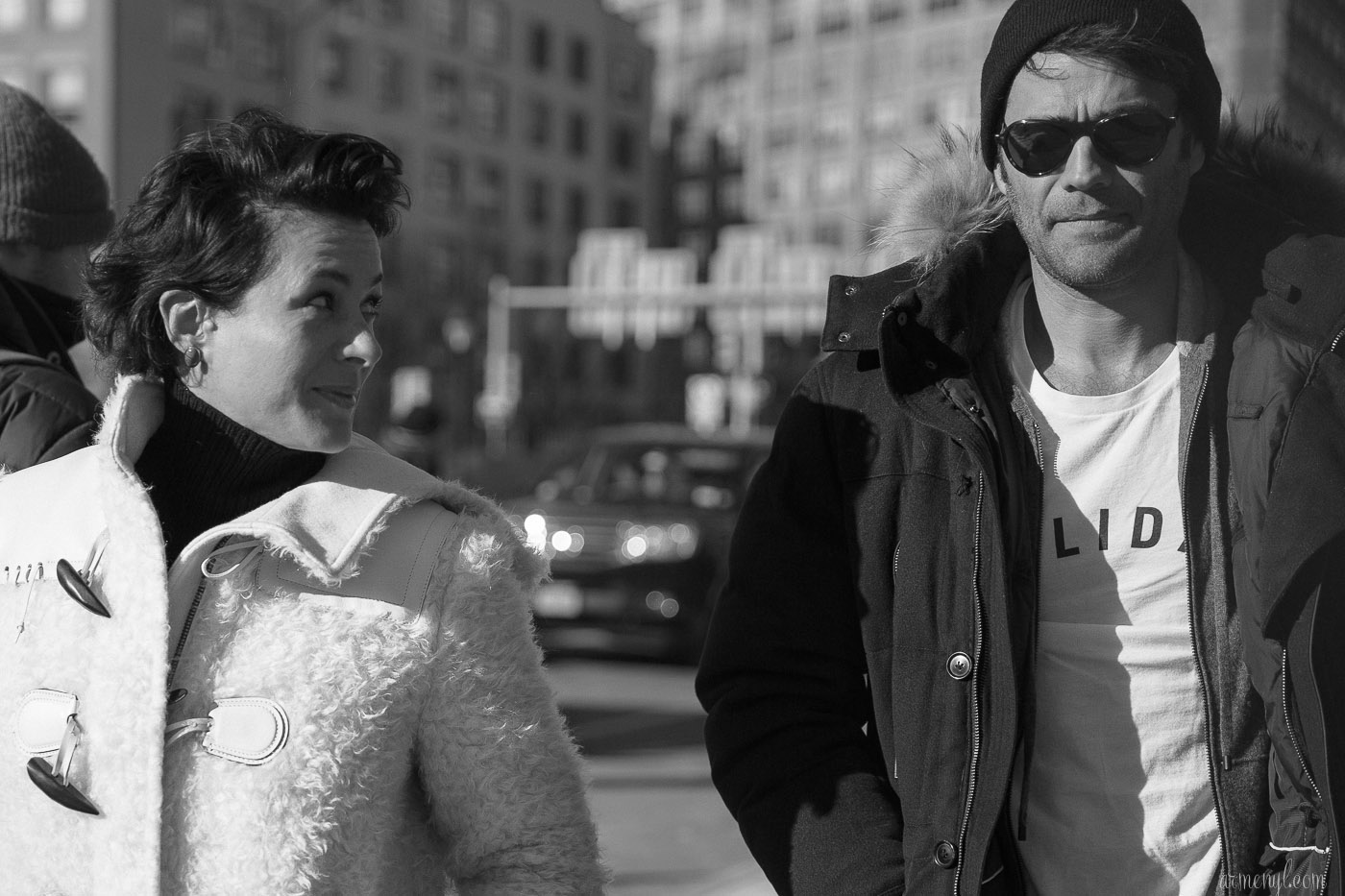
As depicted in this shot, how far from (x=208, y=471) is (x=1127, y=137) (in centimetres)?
131

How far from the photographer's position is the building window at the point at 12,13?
22.2 feet

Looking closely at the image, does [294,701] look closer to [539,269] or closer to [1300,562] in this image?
[1300,562]

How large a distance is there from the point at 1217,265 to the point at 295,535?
1348 millimetres

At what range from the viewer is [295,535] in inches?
81.5

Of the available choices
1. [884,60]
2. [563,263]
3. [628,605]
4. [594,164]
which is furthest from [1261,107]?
[884,60]

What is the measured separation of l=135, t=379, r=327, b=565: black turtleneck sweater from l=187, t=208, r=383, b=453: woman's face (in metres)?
0.03

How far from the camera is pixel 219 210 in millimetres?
2184

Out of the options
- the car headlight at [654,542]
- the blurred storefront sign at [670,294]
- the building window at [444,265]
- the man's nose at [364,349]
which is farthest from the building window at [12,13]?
the building window at [444,265]

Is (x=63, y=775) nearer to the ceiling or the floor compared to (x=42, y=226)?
nearer to the floor

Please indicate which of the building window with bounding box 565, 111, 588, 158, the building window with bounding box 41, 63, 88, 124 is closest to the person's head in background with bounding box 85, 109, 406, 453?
the building window with bounding box 41, 63, 88, 124

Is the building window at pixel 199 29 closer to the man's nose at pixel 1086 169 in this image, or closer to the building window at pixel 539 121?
the building window at pixel 539 121

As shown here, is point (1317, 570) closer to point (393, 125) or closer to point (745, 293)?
point (745, 293)

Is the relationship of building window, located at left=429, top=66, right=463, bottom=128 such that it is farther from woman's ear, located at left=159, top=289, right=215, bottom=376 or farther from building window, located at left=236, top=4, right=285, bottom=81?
woman's ear, located at left=159, top=289, right=215, bottom=376

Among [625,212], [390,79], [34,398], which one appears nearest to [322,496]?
[34,398]
